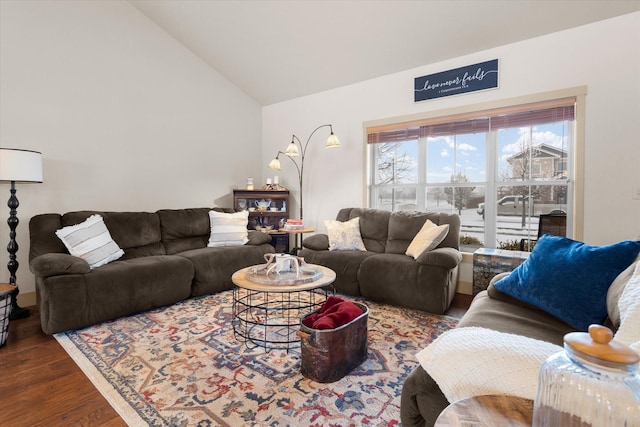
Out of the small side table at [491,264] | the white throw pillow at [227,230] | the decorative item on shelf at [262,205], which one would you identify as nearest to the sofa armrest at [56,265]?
the white throw pillow at [227,230]

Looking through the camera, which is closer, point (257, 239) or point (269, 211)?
point (257, 239)

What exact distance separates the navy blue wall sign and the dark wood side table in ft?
11.1

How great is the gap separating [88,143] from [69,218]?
3.14ft

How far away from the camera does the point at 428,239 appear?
126 inches

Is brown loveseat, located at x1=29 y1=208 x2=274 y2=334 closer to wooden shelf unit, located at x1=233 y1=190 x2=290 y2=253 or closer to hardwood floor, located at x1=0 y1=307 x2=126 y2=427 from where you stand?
hardwood floor, located at x1=0 y1=307 x2=126 y2=427

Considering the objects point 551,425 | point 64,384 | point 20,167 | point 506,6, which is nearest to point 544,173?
point 506,6

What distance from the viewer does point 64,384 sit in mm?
1888

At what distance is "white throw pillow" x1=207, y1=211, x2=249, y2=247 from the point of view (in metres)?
3.97

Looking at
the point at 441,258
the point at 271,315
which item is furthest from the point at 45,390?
the point at 441,258

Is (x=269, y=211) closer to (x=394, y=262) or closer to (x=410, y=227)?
(x=410, y=227)

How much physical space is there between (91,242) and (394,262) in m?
2.80

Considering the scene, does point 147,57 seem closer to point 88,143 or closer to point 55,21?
point 55,21

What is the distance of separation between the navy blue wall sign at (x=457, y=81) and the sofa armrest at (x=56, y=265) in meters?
3.77

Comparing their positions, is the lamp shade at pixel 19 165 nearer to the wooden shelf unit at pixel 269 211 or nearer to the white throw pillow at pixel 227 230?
the white throw pillow at pixel 227 230
